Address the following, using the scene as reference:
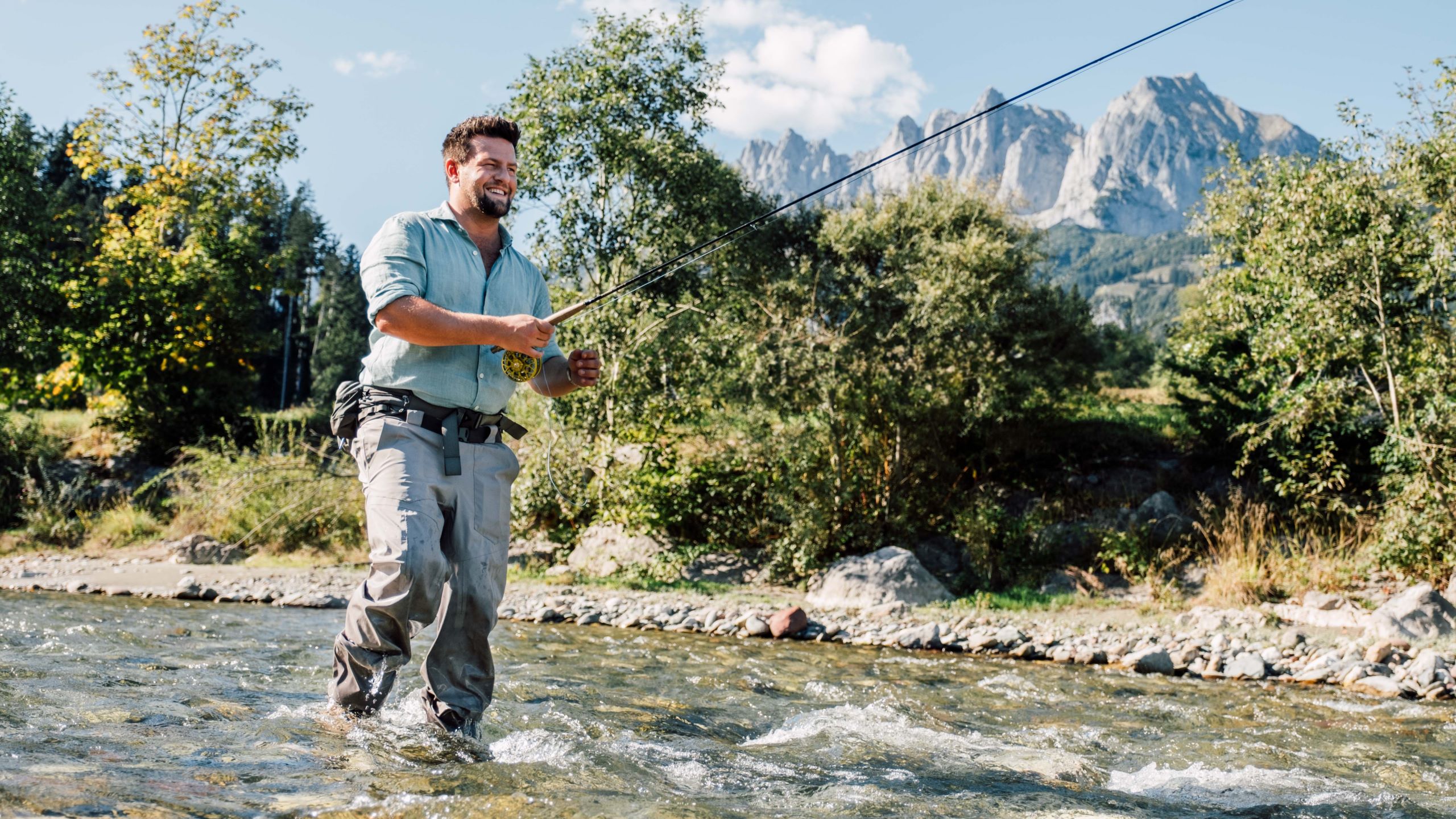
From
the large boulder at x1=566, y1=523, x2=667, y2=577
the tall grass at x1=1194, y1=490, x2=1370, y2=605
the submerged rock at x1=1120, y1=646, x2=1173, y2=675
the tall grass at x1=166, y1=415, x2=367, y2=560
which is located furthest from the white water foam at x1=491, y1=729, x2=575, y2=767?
the tall grass at x1=166, y1=415, x2=367, y2=560

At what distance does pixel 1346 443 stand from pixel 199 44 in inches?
779

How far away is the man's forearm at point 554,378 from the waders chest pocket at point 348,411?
2.26ft

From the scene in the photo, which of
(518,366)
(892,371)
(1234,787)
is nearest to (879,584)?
(892,371)

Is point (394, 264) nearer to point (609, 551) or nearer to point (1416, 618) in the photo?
point (1416, 618)

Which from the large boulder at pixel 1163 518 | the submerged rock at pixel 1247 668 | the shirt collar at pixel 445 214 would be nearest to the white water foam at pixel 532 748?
the shirt collar at pixel 445 214

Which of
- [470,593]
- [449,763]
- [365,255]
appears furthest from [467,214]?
[449,763]

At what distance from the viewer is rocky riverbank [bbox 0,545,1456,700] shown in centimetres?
749

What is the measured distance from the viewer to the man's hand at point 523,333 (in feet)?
11.5

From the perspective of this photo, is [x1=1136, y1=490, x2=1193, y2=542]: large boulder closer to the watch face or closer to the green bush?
the watch face

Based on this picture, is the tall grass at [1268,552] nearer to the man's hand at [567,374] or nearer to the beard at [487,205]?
the man's hand at [567,374]

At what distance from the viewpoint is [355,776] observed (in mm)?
3047

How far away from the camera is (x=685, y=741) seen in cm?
426

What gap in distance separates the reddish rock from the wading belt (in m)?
5.74

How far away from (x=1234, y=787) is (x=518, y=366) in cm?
315
